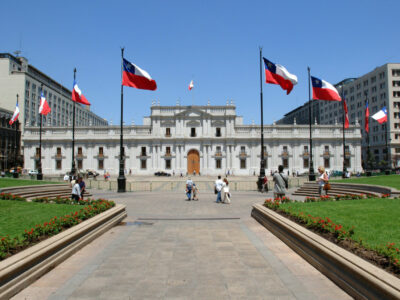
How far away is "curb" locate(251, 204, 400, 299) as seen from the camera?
3.97 m

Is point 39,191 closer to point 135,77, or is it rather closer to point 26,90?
point 135,77

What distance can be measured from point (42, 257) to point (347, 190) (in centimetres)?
1802

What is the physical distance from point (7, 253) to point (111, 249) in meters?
2.57

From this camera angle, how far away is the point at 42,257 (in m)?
5.80

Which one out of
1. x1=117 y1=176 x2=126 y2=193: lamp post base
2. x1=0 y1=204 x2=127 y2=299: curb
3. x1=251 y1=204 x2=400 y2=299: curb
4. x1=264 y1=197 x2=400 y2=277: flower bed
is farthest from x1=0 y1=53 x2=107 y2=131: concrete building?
x1=251 y1=204 x2=400 y2=299: curb

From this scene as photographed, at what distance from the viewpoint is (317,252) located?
19.9 feet

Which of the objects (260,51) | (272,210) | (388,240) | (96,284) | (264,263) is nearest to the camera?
(96,284)

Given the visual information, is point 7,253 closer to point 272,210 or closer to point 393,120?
point 272,210

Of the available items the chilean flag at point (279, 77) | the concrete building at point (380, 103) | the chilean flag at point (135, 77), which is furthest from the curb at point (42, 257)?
the concrete building at point (380, 103)

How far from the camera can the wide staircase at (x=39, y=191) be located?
16016 millimetres

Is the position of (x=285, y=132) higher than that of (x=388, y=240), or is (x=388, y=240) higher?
(x=285, y=132)

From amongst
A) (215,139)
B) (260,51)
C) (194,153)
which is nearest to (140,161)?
(194,153)

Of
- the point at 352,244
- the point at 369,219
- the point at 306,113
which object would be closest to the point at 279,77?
the point at 369,219

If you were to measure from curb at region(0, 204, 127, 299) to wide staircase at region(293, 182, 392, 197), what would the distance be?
513 inches
